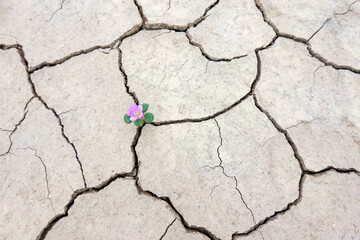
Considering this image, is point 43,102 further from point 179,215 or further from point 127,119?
point 179,215

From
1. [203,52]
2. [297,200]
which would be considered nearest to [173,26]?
[203,52]

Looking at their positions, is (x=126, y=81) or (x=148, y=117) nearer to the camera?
(x=148, y=117)

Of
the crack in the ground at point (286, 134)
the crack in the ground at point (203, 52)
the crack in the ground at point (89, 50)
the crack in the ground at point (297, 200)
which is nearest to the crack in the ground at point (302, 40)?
the crack in the ground at point (203, 52)

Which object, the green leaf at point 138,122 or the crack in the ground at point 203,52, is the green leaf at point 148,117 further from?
the crack in the ground at point 203,52

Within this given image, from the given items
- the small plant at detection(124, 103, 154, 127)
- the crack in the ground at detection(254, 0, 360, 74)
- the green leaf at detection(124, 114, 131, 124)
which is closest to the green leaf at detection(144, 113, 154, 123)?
the small plant at detection(124, 103, 154, 127)

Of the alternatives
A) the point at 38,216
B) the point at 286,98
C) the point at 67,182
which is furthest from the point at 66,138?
the point at 286,98
